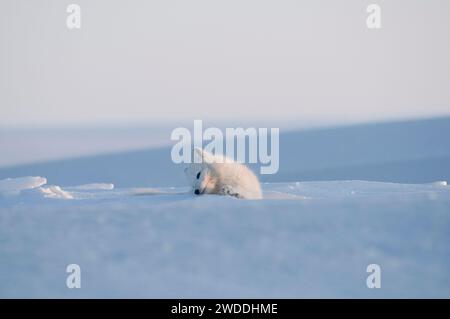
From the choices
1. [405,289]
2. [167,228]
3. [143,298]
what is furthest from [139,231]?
[405,289]

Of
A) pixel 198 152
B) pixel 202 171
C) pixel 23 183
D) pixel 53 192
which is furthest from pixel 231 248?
pixel 23 183

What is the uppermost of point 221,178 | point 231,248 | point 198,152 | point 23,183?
point 23,183

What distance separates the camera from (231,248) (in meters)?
4.69

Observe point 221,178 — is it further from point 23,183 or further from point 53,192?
point 23,183

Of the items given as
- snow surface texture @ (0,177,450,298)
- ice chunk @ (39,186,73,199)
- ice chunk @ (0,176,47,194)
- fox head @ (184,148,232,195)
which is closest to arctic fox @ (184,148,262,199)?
fox head @ (184,148,232,195)

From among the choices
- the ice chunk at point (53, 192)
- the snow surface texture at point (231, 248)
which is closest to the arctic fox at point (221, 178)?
the snow surface texture at point (231, 248)

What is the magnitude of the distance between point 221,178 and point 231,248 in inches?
105

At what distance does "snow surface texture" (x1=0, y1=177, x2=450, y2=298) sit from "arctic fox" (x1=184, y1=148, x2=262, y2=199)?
Result: 59.3 inches

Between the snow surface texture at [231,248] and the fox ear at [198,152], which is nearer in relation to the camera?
the snow surface texture at [231,248]

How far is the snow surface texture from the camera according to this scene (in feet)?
13.8

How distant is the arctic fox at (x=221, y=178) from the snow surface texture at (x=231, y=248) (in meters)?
1.51

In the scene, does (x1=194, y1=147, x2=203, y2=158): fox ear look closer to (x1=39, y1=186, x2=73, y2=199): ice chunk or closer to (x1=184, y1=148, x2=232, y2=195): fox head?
(x1=184, y1=148, x2=232, y2=195): fox head

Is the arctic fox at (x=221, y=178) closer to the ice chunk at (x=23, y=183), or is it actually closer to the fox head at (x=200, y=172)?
the fox head at (x=200, y=172)

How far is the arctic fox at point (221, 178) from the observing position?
703cm
